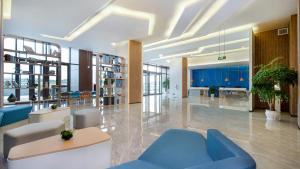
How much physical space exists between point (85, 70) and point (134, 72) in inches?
208

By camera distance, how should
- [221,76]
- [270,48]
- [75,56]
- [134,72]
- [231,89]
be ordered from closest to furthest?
1. [270,48]
2. [134,72]
3. [75,56]
4. [231,89]
5. [221,76]

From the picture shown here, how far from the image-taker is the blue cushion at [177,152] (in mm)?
1936

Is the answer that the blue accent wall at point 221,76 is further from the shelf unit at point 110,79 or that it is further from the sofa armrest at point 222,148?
the sofa armrest at point 222,148

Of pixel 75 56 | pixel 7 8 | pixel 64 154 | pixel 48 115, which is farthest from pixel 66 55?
pixel 64 154

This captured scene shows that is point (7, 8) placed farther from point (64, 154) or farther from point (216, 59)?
point (216, 59)

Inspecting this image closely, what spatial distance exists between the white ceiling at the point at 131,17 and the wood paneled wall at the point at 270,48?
0.91 m

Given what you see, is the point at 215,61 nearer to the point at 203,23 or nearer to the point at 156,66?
the point at 156,66

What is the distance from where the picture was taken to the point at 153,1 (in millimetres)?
5988

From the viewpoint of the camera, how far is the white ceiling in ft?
19.9

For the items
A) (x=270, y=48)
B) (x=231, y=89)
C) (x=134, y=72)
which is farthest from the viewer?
(x=231, y=89)

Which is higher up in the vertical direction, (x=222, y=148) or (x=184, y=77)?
(x=184, y=77)

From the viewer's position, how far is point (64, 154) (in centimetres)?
219

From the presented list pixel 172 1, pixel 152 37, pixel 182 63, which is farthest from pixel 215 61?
pixel 172 1

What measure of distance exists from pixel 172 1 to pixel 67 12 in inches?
155
